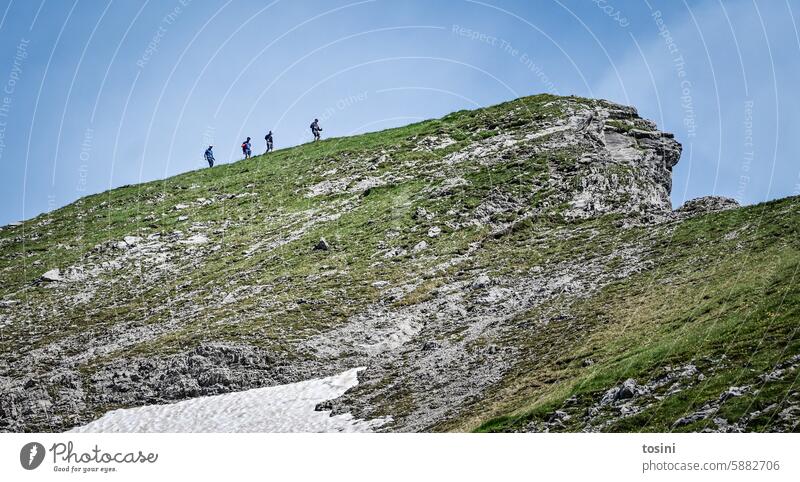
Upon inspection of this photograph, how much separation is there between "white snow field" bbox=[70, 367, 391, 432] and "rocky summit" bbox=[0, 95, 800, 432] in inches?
42.5

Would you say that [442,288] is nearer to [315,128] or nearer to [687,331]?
[687,331]

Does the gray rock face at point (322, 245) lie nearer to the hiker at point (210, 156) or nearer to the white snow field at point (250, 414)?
the white snow field at point (250, 414)

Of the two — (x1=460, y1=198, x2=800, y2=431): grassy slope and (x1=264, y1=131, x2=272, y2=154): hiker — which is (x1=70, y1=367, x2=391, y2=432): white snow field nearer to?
(x1=460, y1=198, x2=800, y2=431): grassy slope

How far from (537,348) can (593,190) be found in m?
28.7

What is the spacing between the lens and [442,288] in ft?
182

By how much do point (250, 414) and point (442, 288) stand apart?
17923 millimetres

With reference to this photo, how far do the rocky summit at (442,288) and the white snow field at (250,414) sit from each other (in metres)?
1.08

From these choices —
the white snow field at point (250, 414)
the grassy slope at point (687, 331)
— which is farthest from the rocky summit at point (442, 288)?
the white snow field at point (250, 414)

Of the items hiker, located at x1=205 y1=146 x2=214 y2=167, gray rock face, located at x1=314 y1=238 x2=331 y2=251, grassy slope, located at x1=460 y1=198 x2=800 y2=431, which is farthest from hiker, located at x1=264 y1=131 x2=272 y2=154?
grassy slope, located at x1=460 y1=198 x2=800 y2=431

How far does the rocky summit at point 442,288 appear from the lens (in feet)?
111

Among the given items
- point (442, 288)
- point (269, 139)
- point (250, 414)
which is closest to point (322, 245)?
point (442, 288)

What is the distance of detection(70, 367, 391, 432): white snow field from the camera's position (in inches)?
1588

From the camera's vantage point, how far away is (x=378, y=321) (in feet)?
172
